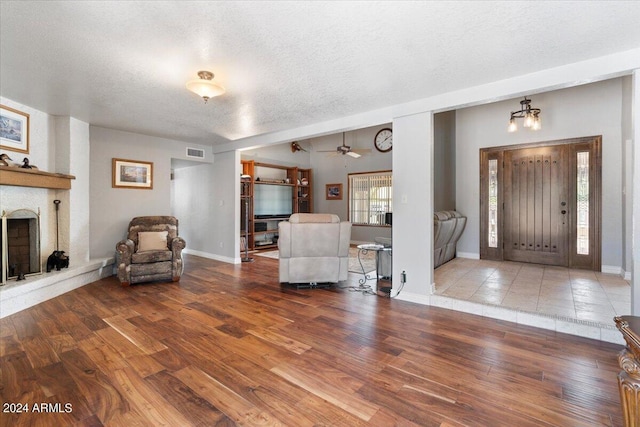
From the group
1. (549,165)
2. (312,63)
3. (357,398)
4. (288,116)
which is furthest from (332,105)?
(549,165)

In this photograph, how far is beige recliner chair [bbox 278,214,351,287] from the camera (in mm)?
4332

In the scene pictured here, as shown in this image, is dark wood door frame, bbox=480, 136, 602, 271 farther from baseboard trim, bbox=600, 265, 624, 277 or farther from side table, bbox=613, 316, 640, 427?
side table, bbox=613, 316, 640, 427

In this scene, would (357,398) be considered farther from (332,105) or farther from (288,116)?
(288,116)

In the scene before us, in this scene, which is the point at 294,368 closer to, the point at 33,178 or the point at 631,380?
the point at 631,380

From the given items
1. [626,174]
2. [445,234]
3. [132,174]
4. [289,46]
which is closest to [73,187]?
[132,174]

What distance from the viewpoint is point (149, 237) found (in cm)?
496

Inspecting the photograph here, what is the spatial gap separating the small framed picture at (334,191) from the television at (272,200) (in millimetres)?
1185

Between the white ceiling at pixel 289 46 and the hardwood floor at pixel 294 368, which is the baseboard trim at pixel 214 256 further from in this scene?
the white ceiling at pixel 289 46

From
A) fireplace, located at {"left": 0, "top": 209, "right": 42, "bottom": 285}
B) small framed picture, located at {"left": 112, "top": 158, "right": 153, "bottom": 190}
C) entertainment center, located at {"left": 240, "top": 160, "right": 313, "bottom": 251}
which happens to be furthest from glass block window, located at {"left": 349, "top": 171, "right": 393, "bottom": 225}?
fireplace, located at {"left": 0, "top": 209, "right": 42, "bottom": 285}

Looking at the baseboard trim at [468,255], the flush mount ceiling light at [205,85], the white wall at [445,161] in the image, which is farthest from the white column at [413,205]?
the baseboard trim at [468,255]

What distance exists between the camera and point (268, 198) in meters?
8.31

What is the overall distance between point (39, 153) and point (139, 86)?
2.31m

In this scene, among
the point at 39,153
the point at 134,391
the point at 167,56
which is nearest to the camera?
the point at 134,391

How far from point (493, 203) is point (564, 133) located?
5.25ft
